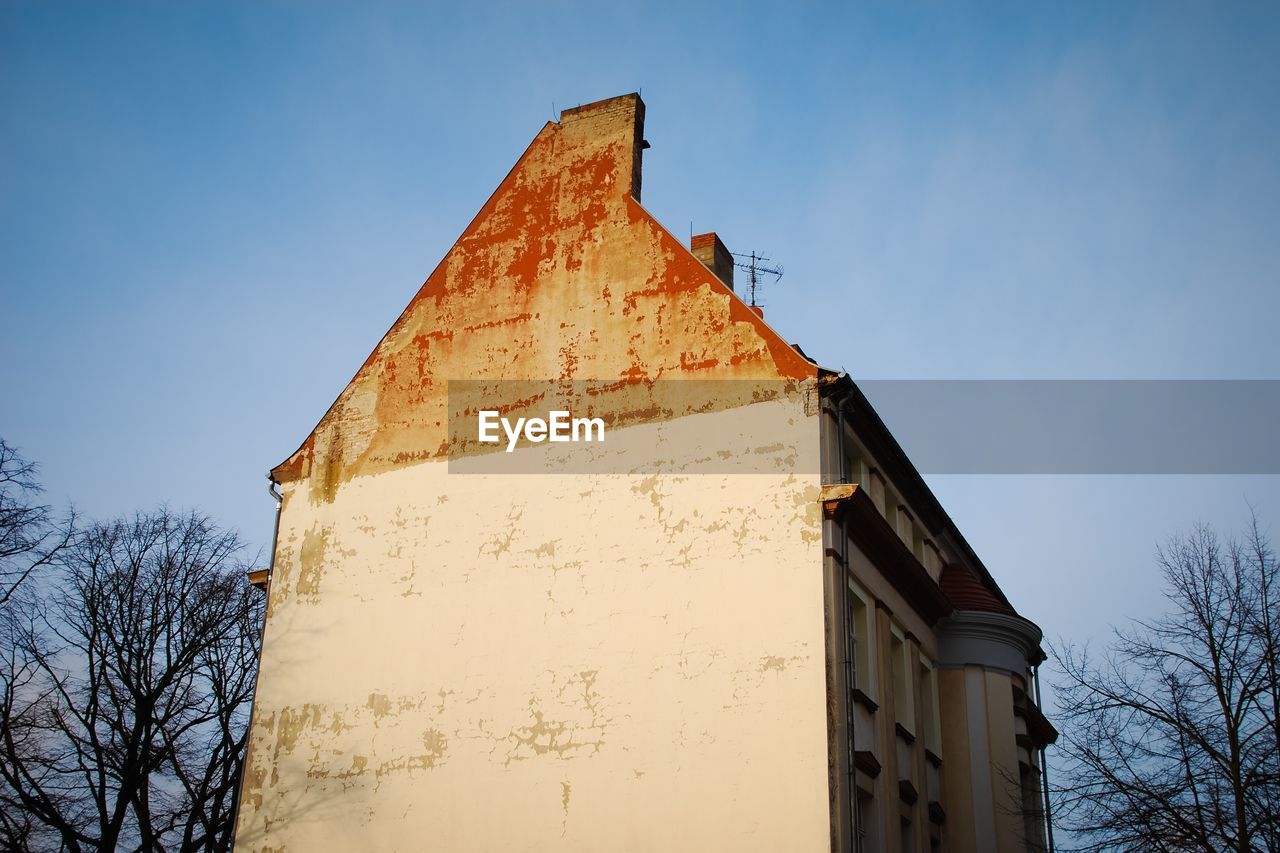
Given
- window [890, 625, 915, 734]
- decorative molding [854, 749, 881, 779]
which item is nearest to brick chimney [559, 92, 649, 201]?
window [890, 625, 915, 734]

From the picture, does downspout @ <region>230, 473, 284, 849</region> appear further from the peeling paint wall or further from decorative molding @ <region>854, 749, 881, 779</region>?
decorative molding @ <region>854, 749, 881, 779</region>

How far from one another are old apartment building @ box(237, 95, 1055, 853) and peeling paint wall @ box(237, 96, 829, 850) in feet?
0.16

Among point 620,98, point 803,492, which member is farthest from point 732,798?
point 620,98

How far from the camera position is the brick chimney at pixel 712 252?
2619 centimetres

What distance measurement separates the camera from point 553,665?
822 inches

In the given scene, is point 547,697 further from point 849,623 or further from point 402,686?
point 849,623

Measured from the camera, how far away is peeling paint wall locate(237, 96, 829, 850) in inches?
757

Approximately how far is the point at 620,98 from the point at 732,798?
13.9 metres

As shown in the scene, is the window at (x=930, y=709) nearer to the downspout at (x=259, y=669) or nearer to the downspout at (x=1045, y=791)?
the downspout at (x=1045, y=791)

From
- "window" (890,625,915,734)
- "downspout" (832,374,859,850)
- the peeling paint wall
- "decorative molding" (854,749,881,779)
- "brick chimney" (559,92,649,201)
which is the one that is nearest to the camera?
"downspout" (832,374,859,850)

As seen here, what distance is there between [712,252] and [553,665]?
31.5 ft

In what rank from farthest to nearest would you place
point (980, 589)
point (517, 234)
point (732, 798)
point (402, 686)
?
point (980, 589) → point (517, 234) → point (402, 686) → point (732, 798)

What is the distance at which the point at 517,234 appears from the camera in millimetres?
25312

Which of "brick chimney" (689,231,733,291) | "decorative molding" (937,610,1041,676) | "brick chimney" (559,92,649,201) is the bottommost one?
"decorative molding" (937,610,1041,676)
